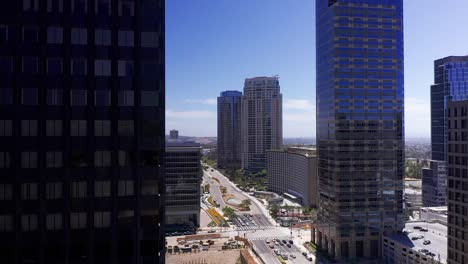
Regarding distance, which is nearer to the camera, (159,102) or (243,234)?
(159,102)

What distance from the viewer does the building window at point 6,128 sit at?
37750mm

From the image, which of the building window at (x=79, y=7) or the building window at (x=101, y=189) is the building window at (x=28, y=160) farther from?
the building window at (x=79, y=7)

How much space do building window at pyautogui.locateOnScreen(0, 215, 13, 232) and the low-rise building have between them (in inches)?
3514

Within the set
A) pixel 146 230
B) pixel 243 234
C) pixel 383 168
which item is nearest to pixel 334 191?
pixel 383 168

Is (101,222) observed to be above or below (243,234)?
above

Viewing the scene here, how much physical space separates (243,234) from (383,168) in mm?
56509

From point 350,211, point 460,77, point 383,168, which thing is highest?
point 460,77

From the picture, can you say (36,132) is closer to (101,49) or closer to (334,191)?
(101,49)

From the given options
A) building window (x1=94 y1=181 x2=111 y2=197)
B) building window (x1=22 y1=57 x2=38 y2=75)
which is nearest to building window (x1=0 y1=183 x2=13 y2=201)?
building window (x1=94 y1=181 x2=111 y2=197)

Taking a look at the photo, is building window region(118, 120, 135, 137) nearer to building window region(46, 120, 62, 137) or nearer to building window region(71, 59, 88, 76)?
building window region(46, 120, 62, 137)

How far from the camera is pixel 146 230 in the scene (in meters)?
40.2

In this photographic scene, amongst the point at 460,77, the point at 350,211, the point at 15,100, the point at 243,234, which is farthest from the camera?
the point at 460,77

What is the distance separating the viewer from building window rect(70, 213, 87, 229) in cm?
3875

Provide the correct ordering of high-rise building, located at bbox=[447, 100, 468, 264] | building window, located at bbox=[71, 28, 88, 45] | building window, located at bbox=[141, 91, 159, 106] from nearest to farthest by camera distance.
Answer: building window, located at bbox=[71, 28, 88, 45] → building window, located at bbox=[141, 91, 159, 106] → high-rise building, located at bbox=[447, 100, 468, 264]
